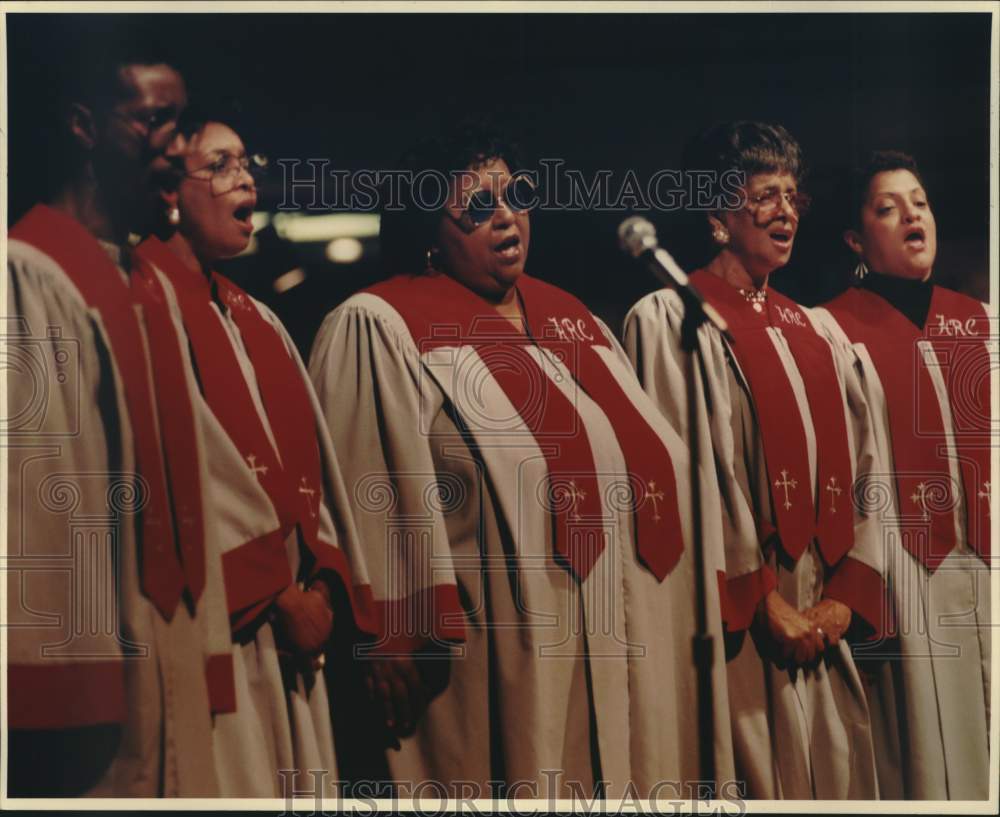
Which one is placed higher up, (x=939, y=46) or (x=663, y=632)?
(x=939, y=46)

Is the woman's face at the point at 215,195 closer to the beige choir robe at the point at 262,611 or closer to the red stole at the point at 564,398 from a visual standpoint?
the beige choir robe at the point at 262,611

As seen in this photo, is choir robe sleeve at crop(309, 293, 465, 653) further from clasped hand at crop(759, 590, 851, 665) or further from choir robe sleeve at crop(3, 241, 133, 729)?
clasped hand at crop(759, 590, 851, 665)

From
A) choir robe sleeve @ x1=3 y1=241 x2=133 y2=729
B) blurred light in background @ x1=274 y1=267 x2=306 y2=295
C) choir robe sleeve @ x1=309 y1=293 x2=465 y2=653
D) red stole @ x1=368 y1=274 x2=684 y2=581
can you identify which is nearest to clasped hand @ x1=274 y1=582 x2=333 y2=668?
choir robe sleeve @ x1=309 y1=293 x2=465 y2=653

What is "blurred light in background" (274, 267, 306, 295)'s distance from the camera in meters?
2.67

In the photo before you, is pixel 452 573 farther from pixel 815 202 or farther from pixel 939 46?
pixel 939 46

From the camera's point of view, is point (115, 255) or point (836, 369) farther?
point (836, 369)

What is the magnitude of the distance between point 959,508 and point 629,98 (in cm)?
119

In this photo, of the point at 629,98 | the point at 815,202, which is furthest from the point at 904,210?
the point at 629,98

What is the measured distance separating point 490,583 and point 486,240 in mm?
751

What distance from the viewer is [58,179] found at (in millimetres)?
2625

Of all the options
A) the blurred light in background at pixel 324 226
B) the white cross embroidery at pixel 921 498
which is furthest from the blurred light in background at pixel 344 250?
the white cross embroidery at pixel 921 498

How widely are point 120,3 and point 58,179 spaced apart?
42cm

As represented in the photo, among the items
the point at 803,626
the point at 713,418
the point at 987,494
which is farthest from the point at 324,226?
the point at 987,494

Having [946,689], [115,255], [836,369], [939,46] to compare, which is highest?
[939,46]
